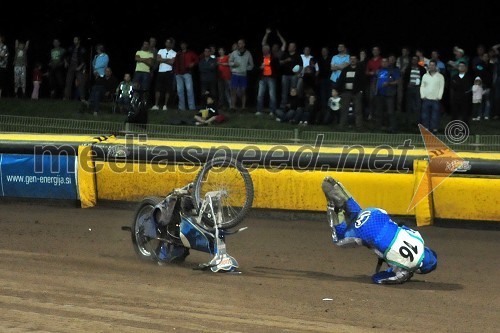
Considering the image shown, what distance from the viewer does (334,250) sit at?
44.0 ft

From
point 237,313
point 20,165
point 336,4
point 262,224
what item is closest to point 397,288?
point 237,313

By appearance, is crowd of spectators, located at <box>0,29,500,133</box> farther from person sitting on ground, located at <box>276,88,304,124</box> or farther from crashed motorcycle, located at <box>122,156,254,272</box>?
crashed motorcycle, located at <box>122,156,254,272</box>

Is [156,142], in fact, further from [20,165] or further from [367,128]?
[367,128]

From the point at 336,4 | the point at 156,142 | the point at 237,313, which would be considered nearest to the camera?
the point at 237,313

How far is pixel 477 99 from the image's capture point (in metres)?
23.0

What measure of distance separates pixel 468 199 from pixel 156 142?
5150 mm

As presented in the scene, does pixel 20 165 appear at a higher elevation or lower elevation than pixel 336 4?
lower

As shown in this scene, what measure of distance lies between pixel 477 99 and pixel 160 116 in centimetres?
702

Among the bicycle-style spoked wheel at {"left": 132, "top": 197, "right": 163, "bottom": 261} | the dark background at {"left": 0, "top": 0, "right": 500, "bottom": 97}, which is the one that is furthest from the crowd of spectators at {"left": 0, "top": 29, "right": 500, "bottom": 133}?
the bicycle-style spoked wheel at {"left": 132, "top": 197, "right": 163, "bottom": 261}

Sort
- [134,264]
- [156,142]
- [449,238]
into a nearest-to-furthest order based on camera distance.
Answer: [134,264]
[449,238]
[156,142]

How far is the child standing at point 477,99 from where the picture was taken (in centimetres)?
2281

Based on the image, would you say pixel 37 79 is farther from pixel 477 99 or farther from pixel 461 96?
pixel 477 99

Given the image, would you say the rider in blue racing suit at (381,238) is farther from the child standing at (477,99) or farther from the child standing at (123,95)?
the child standing at (123,95)

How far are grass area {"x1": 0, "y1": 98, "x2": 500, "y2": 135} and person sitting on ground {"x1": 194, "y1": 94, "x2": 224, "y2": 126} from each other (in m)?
0.22
